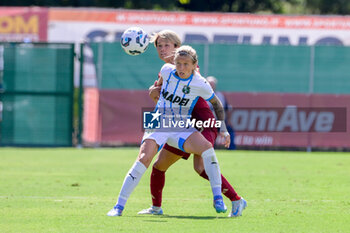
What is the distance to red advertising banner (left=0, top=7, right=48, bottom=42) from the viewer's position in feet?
90.5

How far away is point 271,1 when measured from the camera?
4422 cm

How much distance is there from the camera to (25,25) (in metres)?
27.6

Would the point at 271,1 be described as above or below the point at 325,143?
above

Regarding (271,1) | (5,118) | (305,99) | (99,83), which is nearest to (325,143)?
(305,99)

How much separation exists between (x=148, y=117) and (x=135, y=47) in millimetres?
1031

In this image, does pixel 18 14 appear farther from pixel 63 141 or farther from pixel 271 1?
pixel 271 1

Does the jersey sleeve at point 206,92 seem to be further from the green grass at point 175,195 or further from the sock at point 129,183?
the green grass at point 175,195

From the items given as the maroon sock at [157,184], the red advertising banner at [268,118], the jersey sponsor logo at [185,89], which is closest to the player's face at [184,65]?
the jersey sponsor logo at [185,89]

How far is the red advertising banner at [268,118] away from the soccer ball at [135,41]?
10847 mm

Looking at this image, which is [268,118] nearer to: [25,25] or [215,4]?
[25,25]

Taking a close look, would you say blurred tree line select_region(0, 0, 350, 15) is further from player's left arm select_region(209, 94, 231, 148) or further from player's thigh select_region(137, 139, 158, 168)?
player's thigh select_region(137, 139, 158, 168)

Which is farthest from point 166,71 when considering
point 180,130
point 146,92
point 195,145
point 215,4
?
point 215,4

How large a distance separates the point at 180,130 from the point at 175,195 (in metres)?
2.45

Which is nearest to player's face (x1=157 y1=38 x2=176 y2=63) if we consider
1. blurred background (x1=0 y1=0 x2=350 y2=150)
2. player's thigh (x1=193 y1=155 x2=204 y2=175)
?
player's thigh (x1=193 y1=155 x2=204 y2=175)
